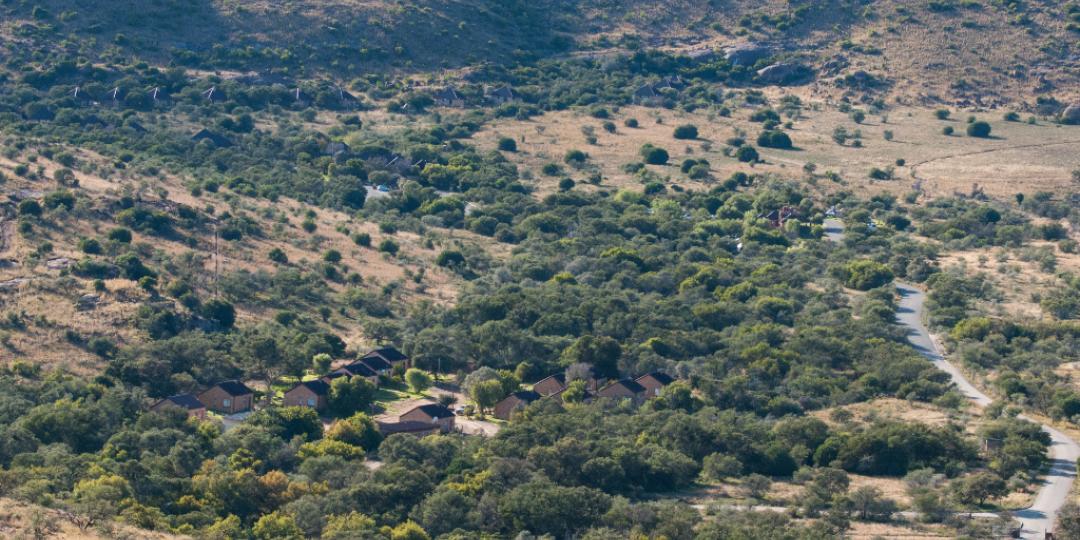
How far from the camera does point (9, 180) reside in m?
70.4

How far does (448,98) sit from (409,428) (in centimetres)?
6203

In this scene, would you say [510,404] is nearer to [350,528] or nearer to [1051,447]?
[350,528]

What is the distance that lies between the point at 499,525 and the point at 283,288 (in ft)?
80.5

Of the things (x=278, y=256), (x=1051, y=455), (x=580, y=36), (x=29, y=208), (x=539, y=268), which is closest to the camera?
(x=1051, y=455)

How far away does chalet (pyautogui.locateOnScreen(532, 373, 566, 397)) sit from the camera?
177 ft

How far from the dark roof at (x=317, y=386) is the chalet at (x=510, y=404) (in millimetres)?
5481

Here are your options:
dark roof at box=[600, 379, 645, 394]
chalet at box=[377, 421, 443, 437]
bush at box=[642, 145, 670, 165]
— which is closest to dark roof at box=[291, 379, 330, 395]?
chalet at box=[377, 421, 443, 437]

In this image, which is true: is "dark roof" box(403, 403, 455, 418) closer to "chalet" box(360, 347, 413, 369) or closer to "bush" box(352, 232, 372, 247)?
"chalet" box(360, 347, 413, 369)

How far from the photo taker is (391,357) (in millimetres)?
55656

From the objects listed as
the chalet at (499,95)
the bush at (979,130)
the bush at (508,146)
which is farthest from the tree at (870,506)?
the chalet at (499,95)

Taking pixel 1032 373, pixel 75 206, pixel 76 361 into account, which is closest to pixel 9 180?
pixel 75 206

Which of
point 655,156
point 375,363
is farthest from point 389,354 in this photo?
point 655,156

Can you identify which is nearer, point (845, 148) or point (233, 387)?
point (233, 387)

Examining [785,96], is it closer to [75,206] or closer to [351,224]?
[351,224]
